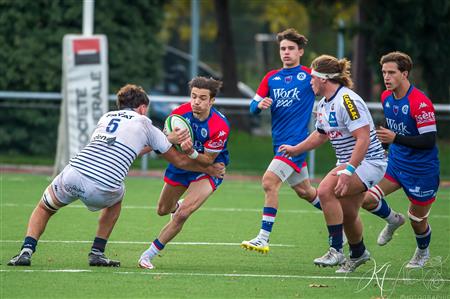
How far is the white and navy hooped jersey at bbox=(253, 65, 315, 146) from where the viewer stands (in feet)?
37.4

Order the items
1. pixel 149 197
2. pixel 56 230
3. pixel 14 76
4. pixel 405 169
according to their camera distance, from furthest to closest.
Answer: pixel 14 76
pixel 149 197
pixel 56 230
pixel 405 169

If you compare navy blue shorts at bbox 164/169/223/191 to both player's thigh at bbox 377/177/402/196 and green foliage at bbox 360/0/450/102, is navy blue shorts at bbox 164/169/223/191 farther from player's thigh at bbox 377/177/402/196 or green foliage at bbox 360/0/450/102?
green foliage at bbox 360/0/450/102

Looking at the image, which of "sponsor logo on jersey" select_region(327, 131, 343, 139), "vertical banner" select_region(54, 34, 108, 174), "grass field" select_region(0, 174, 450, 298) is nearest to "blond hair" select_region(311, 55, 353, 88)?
"sponsor logo on jersey" select_region(327, 131, 343, 139)

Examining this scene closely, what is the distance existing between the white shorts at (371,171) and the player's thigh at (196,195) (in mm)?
1449

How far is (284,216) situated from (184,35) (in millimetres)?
28108

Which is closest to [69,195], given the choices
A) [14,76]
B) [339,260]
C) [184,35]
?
[339,260]

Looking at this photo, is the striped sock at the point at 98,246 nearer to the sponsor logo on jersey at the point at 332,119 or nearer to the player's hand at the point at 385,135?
the sponsor logo on jersey at the point at 332,119

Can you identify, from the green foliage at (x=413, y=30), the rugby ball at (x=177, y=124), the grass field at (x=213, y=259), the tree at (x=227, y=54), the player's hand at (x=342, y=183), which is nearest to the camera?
the grass field at (x=213, y=259)

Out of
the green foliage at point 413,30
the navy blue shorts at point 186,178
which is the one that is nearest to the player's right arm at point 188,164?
the navy blue shorts at point 186,178

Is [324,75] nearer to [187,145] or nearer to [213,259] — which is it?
[187,145]

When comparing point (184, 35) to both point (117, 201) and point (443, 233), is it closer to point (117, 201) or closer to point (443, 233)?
point (443, 233)

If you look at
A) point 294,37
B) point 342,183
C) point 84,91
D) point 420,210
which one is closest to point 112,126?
point 342,183

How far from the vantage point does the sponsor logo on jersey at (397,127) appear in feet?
33.2

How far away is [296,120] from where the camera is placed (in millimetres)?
11391
